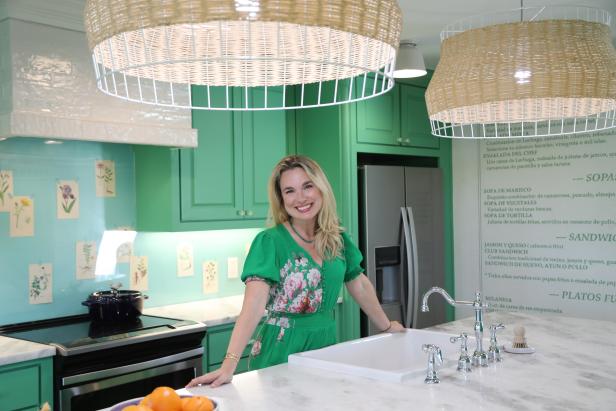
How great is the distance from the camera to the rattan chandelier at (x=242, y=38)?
123 centimetres

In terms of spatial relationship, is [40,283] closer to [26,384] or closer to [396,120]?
[26,384]

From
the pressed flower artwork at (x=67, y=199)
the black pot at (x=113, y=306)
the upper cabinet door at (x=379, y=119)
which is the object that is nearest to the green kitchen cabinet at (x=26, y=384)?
the black pot at (x=113, y=306)

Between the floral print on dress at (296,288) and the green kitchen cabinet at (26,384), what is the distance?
1000 millimetres

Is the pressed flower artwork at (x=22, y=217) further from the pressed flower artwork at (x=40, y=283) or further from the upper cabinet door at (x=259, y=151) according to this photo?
the upper cabinet door at (x=259, y=151)

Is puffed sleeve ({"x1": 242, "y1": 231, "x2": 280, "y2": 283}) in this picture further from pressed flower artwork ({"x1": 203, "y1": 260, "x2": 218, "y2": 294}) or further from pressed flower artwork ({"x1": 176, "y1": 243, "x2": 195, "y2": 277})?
pressed flower artwork ({"x1": 203, "y1": 260, "x2": 218, "y2": 294})

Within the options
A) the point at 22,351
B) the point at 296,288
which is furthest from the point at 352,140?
the point at 22,351

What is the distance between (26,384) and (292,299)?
1133mm

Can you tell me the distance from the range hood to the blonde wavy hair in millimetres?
943

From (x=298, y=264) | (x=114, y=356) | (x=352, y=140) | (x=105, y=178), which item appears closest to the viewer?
(x=298, y=264)

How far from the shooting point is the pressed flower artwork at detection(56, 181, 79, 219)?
3469 mm

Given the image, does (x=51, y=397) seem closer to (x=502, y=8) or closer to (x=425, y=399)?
(x=425, y=399)

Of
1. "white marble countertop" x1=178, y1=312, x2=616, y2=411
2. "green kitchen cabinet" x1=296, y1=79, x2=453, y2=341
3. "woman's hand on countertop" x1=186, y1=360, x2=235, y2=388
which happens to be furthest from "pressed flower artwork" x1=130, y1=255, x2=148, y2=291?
"woman's hand on countertop" x1=186, y1=360, x2=235, y2=388

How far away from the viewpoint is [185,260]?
4020 mm

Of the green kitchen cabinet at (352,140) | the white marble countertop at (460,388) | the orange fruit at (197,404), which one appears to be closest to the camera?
the orange fruit at (197,404)
